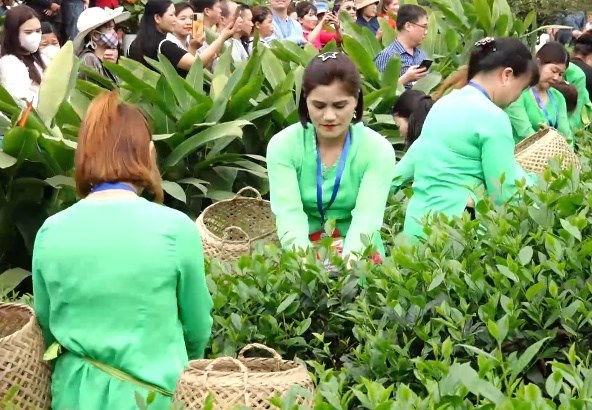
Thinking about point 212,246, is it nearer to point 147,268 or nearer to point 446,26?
point 147,268

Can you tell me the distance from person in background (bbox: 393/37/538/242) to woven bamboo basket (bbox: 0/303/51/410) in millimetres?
2033

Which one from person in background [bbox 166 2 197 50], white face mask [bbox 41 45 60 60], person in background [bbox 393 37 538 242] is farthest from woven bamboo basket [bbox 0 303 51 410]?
person in background [bbox 166 2 197 50]

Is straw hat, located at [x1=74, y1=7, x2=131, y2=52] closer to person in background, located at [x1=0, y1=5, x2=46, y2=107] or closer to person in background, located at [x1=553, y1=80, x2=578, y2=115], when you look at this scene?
person in background, located at [x1=0, y1=5, x2=46, y2=107]

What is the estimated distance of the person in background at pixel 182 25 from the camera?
30.4ft

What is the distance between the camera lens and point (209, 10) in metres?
10.7

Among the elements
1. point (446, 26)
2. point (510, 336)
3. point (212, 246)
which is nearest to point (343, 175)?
point (212, 246)

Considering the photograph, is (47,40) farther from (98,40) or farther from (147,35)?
(147,35)

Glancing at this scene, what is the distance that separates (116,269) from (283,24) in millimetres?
9345

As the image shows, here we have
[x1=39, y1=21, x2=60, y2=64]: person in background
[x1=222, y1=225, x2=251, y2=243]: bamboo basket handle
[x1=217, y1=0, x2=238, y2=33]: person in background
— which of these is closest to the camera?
[x1=222, y1=225, x2=251, y2=243]: bamboo basket handle

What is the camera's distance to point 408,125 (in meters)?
7.09

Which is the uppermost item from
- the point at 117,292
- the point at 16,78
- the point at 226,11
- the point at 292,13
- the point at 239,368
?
the point at 117,292

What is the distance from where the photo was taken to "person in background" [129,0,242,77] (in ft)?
29.5

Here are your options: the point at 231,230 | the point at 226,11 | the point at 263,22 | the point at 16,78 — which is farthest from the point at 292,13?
the point at 231,230

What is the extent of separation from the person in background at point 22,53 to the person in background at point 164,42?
1.07 m
